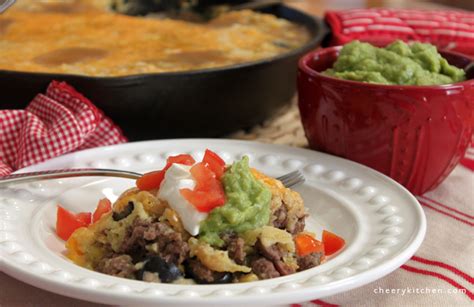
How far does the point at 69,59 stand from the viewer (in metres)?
2.46

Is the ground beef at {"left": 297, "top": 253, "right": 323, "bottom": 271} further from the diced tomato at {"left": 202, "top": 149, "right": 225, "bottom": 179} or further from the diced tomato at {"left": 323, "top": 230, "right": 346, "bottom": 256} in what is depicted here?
the diced tomato at {"left": 202, "top": 149, "right": 225, "bottom": 179}

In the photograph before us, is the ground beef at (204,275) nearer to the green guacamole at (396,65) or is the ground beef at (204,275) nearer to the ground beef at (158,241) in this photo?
the ground beef at (158,241)

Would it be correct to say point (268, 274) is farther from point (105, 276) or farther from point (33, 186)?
point (33, 186)

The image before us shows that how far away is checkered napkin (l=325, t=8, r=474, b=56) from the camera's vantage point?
2.73 m

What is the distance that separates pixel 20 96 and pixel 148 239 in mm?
940

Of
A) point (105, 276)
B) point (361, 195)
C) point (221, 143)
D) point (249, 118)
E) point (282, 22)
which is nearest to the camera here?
point (105, 276)

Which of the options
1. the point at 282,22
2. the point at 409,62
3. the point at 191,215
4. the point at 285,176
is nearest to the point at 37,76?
the point at 285,176

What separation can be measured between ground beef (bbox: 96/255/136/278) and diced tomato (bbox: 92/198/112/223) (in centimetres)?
25

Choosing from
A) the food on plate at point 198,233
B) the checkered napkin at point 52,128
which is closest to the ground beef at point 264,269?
the food on plate at point 198,233

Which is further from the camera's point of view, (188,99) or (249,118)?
(249,118)

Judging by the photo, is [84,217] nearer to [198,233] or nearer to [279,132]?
[198,233]

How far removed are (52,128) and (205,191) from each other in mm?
747

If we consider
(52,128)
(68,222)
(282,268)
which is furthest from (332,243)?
(52,128)

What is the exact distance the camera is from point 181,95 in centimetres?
214
